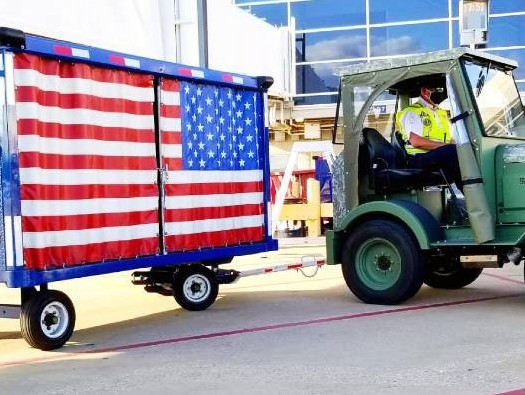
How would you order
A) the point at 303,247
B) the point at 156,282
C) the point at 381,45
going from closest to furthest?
the point at 156,282 → the point at 303,247 → the point at 381,45

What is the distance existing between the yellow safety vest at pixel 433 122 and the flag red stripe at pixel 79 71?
2838mm

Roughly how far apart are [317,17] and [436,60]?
15.3m

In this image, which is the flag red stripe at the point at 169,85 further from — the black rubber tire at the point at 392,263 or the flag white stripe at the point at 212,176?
the black rubber tire at the point at 392,263

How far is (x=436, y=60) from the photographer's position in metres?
8.05

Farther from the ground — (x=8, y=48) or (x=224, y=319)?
(x=8, y=48)

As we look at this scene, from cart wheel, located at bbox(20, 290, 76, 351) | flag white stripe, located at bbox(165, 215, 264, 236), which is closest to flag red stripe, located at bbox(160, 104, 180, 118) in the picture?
flag white stripe, located at bbox(165, 215, 264, 236)

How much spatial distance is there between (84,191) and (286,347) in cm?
224

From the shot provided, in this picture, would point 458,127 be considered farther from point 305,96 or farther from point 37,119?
point 305,96

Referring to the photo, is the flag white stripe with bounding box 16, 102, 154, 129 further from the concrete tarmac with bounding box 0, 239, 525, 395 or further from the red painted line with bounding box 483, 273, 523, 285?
the red painted line with bounding box 483, 273, 523, 285

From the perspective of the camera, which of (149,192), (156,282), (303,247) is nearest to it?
(149,192)

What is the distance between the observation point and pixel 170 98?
26.0 ft

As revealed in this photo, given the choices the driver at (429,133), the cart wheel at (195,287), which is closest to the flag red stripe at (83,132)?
the cart wheel at (195,287)

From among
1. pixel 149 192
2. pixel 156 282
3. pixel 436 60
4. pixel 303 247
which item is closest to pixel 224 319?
pixel 156 282

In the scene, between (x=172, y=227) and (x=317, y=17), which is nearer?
(x=172, y=227)
